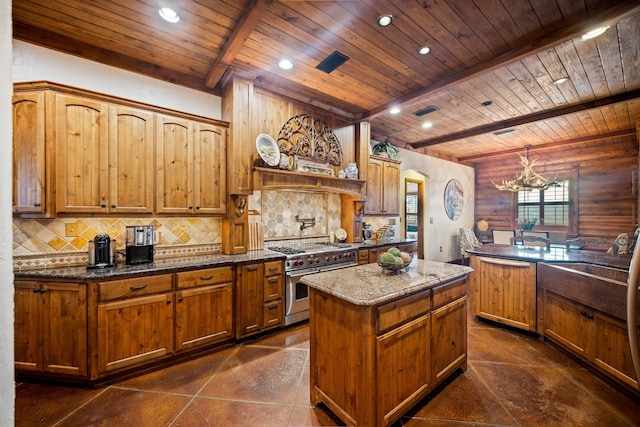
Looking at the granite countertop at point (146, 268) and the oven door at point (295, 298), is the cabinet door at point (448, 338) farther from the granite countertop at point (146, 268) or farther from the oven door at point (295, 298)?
the granite countertop at point (146, 268)

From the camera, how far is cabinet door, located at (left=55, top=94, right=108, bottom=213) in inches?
86.8

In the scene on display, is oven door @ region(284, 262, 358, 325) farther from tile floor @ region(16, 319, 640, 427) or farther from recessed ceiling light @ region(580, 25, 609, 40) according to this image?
recessed ceiling light @ region(580, 25, 609, 40)

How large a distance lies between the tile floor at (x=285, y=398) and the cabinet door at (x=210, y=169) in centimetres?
159

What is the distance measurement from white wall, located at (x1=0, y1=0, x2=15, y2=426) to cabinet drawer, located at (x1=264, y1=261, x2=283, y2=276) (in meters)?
2.26

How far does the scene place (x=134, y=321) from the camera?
7.32 ft

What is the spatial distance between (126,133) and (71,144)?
415 mm

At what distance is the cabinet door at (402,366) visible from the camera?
1.56 metres

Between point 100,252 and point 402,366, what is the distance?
8.87ft

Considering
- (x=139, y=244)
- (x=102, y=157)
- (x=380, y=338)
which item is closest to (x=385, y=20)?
(x=380, y=338)

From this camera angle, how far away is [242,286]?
2797mm

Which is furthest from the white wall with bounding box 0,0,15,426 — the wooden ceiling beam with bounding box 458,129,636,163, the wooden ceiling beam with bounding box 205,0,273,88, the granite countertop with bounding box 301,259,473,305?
the wooden ceiling beam with bounding box 458,129,636,163

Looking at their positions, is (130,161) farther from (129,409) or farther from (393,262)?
(393,262)

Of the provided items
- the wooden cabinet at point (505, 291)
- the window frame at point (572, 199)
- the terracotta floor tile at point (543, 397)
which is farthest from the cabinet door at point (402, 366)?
the window frame at point (572, 199)

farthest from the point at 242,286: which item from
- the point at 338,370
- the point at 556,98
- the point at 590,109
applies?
the point at 590,109
